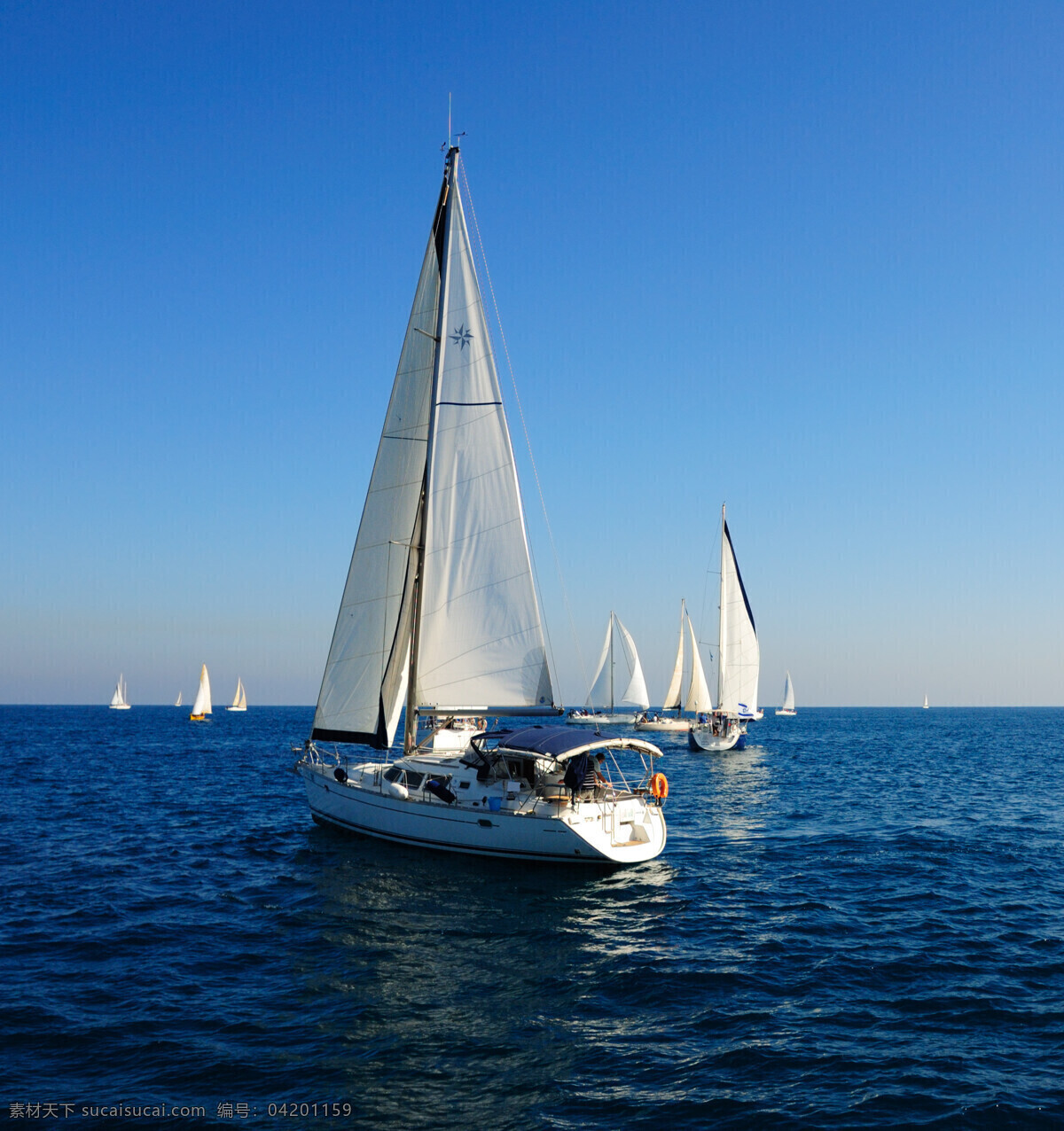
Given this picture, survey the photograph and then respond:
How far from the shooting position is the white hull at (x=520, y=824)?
74.9 ft

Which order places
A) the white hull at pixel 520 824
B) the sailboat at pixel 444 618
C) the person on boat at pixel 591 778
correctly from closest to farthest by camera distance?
1. the white hull at pixel 520 824
2. the person on boat at pixel 591 778
3. the sailboat at pixel 444 618

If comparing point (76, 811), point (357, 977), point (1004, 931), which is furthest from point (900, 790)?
point (76, 811)

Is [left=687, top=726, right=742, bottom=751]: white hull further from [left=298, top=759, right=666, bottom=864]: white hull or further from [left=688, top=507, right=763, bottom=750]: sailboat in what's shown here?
[left=298, top=759, right=666, bottom=864]: white hull

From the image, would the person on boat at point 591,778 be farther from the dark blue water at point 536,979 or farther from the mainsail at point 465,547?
the mainsail at point 465,547

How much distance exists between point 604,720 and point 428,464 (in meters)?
78.7

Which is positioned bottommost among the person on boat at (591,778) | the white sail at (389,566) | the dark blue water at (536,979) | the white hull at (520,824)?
the dark blue water at (536,979)

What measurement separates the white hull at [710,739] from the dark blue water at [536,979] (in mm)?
35965

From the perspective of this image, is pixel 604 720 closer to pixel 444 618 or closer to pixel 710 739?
pixel 710 739

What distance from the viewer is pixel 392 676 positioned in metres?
28.2

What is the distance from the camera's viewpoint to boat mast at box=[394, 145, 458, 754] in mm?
27375

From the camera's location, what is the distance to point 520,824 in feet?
75.5

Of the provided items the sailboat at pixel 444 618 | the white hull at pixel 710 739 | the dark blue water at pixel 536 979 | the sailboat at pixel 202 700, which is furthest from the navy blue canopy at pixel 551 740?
the sailboat at pixel 202 700

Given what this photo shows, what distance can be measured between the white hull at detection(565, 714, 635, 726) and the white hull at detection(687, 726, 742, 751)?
97.0 ft

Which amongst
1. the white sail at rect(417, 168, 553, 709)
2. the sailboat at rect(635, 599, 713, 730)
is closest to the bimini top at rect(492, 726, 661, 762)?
the white sail at rect(417, 168, 553, 709)
